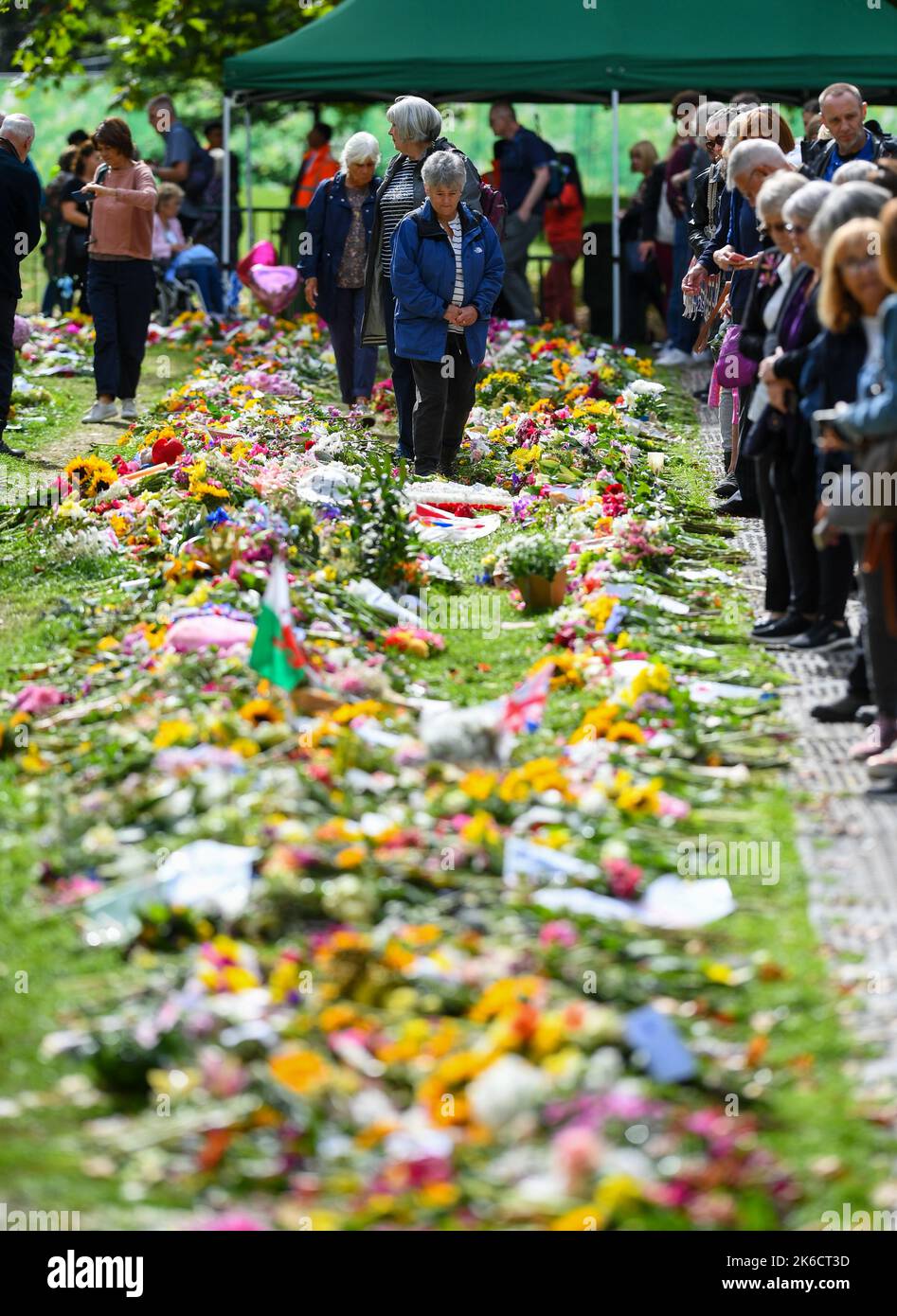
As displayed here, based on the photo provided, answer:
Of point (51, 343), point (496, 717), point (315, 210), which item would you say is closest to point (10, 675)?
point (496, 717)

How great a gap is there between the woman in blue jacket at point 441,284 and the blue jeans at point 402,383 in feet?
0.95

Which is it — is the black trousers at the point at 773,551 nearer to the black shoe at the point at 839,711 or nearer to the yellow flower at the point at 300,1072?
the black shoe at the point at 839,711

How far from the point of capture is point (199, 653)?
6902 millimetres

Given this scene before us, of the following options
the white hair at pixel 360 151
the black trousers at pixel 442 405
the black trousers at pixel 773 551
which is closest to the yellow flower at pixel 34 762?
the black trousers at pixel 773 551

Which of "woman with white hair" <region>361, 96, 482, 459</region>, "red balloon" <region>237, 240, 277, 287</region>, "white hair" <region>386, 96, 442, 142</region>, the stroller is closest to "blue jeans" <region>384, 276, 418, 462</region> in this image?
"woman with white hair" <region>361, 96, 482, 459</region>

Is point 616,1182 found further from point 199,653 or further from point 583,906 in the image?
point 199,653

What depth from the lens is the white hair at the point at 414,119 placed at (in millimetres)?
11047

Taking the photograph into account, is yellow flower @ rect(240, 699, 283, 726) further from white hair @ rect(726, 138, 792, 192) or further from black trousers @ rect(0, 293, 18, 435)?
black trousers @ rect(0, 293, 18, 435)

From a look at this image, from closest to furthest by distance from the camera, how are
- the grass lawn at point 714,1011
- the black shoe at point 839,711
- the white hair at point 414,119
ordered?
the grass lawn at point 714,1011, the black shoe at point 839,711, the white hair at point 414,119

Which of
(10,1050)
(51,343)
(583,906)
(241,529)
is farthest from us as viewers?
(51,343)

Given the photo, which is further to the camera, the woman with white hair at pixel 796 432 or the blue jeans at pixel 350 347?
the blue jeans at pixel 350 347

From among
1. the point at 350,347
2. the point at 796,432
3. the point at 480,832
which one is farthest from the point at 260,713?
the point at 350,347

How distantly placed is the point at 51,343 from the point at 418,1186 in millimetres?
14954

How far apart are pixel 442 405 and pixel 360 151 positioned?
2.43 metres
